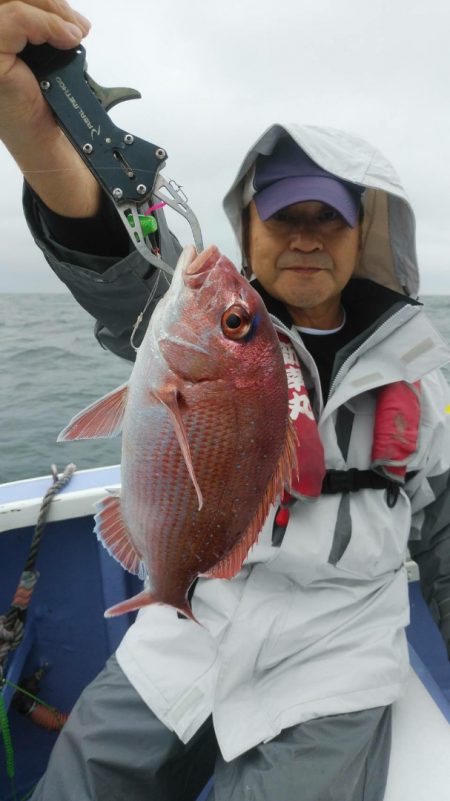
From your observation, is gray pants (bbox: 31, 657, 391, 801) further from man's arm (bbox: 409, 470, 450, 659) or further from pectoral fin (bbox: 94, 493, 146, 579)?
pectoral fin (bbox: 94, 493, 146, 579)

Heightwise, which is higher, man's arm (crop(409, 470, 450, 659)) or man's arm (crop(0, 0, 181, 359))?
man's arm (crop(0, 0, 181, 359))

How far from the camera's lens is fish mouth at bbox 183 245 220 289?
1276 millimetres

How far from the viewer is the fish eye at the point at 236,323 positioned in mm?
1276

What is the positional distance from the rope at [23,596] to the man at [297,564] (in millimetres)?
616

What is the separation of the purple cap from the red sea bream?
2.89 ft

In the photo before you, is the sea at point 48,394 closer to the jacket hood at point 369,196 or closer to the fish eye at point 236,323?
the jacket hood at point 369,196

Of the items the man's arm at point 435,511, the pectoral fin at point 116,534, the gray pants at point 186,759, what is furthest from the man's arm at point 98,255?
the gray pants at point 186,759

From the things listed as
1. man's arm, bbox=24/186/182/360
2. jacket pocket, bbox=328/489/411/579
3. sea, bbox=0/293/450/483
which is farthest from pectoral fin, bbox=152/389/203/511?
sea, bbox=0/293/450/483

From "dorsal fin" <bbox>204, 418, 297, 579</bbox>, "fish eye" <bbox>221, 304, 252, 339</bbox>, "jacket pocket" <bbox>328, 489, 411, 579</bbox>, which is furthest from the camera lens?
"jacket pocket" <bbox>328, 489, 411, 579</bbox>

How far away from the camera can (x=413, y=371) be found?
2150mm

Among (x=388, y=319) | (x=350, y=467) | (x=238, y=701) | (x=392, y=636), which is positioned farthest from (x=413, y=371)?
(x=238, y=701)

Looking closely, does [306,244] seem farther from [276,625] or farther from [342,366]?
[276,625]

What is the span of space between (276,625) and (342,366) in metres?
0.99

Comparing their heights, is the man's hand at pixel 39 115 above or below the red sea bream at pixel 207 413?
above
